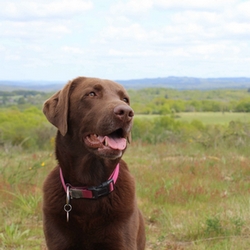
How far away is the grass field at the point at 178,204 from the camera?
4504 millimetres

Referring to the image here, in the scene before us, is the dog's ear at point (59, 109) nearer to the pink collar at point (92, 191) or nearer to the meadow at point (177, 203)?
the pink collar at point (92, 191)

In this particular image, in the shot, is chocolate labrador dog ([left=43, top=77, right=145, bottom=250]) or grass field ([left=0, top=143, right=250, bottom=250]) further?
grass field ([left=0, top=143, right=250, bottom=250])

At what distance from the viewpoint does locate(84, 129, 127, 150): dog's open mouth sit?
306 centimetres

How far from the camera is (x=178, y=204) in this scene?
19.2 ft

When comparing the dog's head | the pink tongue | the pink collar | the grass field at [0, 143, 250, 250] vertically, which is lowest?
the grass field at [0, 143, 250, 250]

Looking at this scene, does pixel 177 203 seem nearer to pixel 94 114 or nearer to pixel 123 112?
pixel 94 114

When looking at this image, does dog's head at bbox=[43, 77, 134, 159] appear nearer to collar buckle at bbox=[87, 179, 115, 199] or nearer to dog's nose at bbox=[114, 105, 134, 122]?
dog's nose at bbox=[114, 105, 134, 122]

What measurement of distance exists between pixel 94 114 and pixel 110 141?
0.80ft

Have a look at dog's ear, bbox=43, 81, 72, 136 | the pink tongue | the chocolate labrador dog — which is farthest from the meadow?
dog's ear, bbox=43, 81, 72, 136

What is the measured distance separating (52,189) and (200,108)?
120 feet

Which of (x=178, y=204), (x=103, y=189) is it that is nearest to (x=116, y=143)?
(x=103, y=189)

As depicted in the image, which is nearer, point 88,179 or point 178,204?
point 88,179

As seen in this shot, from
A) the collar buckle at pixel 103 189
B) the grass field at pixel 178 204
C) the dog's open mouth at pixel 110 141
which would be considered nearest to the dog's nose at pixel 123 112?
the dog's open mouth at pixel 110 141

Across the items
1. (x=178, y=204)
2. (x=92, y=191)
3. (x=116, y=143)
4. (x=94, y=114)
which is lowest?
(x=178, y=204)
